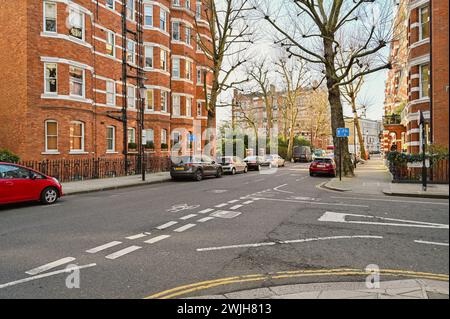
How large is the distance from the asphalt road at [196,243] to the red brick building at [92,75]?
31.8ft

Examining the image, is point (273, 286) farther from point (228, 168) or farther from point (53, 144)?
point (228, 168)

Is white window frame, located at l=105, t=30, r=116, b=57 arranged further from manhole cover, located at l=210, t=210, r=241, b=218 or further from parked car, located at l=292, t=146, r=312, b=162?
parked car, located at l=292, t=146, r=312, b=162

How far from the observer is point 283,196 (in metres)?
12.6

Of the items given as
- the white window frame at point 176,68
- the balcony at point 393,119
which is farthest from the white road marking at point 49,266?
the balcony at point 393,119

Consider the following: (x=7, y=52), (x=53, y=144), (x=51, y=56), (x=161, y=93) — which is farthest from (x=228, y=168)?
(x=7, y=52)

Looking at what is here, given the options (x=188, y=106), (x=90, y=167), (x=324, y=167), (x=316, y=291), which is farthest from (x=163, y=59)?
(x=316, y=291)

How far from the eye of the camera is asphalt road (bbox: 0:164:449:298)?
4211 millimetres

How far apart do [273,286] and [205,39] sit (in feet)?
118

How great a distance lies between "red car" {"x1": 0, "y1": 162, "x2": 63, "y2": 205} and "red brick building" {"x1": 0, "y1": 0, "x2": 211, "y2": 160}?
7.88m

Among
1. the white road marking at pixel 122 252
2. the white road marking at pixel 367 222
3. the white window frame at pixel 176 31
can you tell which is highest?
the white window frame at pixel 176 31

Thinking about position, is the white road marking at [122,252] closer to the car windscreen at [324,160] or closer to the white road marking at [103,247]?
the white road marking at [103,247]

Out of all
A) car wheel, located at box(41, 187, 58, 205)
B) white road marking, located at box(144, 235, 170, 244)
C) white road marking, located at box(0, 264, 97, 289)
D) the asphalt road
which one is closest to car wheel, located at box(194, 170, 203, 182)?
car wheel, located at box(41, 187, 58, 205)

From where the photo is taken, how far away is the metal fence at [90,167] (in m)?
17.4

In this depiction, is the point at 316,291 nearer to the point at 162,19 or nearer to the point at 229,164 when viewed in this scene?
the point at 229,164
